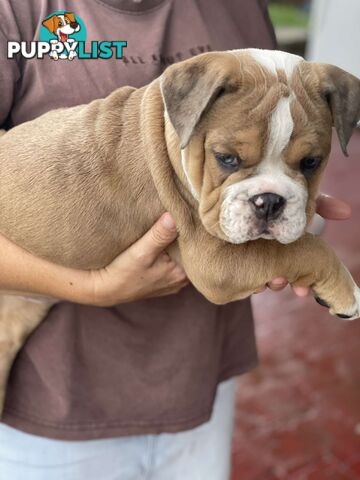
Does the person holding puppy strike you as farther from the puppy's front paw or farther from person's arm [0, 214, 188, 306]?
the puppy's front paw

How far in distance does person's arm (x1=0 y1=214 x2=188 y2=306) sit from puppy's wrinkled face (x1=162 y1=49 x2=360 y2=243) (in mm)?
223

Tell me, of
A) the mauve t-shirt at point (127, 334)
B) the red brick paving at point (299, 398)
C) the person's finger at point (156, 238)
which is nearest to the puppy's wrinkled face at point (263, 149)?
the person's finger at point (156, 238)

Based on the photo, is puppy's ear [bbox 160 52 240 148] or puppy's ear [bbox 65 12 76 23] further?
puppy's ear [bbox 65 12 76 23]

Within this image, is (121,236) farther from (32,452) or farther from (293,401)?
(293,401)

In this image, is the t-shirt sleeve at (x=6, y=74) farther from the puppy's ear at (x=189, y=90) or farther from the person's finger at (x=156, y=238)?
the person's finger at (x=156, y=238)

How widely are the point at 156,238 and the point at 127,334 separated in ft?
1.36

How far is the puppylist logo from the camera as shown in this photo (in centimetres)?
206

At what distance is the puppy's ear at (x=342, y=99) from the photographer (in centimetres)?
197

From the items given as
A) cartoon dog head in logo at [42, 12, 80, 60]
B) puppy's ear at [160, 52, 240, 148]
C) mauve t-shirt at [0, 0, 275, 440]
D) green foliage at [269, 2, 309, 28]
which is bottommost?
green foliage at [269, 2, 309, 28]

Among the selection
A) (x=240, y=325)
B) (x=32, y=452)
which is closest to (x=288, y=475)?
(x=240, y=325)

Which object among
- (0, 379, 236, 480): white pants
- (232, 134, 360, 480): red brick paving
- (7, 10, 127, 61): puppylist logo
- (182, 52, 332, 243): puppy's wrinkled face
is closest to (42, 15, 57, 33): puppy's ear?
(7, 10, 127, 61): puppylist logo

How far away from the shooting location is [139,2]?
2121mm

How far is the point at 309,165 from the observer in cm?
198

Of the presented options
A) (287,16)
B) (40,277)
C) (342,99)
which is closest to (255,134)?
(342,99)
